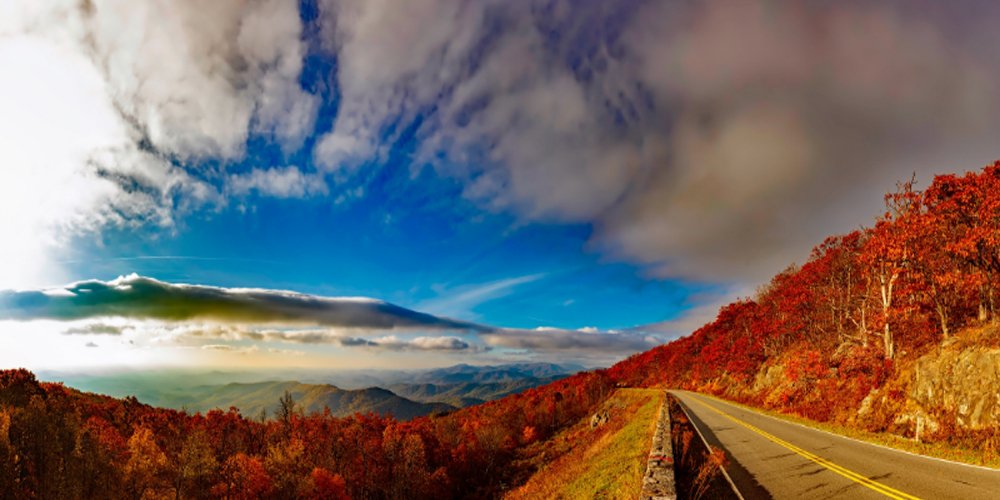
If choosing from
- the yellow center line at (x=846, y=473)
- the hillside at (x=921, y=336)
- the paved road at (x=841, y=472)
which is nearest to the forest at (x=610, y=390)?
the hillside at (x=921, y=336)

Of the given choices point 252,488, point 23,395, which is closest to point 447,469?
point 252,488

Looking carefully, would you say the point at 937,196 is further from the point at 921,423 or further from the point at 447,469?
the point at 447,469

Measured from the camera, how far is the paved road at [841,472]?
1203 centimetres

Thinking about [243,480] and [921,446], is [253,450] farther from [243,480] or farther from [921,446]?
[921,446]

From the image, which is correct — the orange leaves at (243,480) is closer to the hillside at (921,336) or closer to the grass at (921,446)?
the grass at (921,446)

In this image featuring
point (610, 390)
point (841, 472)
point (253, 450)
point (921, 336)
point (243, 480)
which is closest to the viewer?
point (841, 472)

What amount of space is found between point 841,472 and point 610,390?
98354 mm

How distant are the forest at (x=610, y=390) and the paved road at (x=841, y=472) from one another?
5060 millimetres

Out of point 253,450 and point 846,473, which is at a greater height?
point 846,473

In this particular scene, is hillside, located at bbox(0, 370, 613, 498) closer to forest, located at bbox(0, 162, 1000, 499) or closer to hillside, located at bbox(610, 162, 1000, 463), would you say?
forest, located at bbox(0, 162, 1000, 499)

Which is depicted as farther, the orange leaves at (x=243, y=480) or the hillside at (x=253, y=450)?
the orange leaves at (x=243, y=480)

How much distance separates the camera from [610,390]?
106312 mm

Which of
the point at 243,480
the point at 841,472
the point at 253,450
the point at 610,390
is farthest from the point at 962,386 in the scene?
the point at 253,450

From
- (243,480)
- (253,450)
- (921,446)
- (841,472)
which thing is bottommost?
(253,450)
